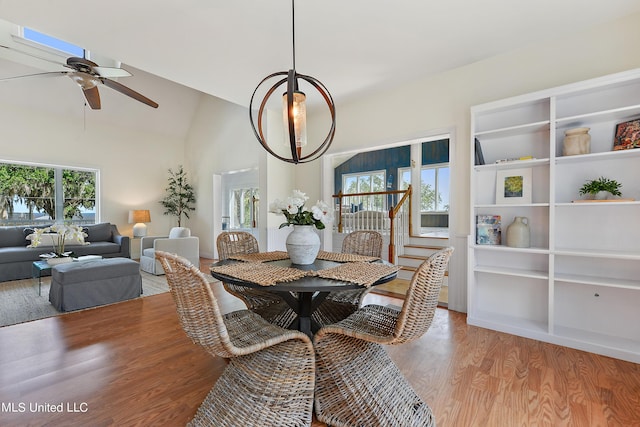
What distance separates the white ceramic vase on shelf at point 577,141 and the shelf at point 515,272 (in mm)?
1043

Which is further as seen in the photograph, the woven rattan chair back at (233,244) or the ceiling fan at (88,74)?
the ceiling fan at (88,74)

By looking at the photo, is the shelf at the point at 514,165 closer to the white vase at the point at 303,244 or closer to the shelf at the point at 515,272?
the shelf at the point at 515,272

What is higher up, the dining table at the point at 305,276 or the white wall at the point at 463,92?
the white wall at the point at 463,92

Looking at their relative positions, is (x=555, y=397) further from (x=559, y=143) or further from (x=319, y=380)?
(x=559, y=143)

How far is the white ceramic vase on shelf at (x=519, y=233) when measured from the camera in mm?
2594

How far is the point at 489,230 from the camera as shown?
2.83 meters

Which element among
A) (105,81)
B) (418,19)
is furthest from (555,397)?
(105,81)

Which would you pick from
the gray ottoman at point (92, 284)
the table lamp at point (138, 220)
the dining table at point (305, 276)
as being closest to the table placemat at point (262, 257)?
the dining table at point (305, 276)

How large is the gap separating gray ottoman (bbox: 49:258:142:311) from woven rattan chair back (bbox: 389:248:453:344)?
3.42 m

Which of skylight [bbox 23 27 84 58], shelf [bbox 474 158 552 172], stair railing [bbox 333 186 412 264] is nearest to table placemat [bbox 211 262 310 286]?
shelf [bbox 474 158 552 172]

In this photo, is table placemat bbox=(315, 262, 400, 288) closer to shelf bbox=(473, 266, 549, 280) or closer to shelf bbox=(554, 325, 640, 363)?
shelf bbox=(473, 266, 549, 280)

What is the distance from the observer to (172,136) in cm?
724

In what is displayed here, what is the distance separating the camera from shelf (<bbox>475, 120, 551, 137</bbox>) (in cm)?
248

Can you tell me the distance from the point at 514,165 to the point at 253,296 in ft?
8.67
